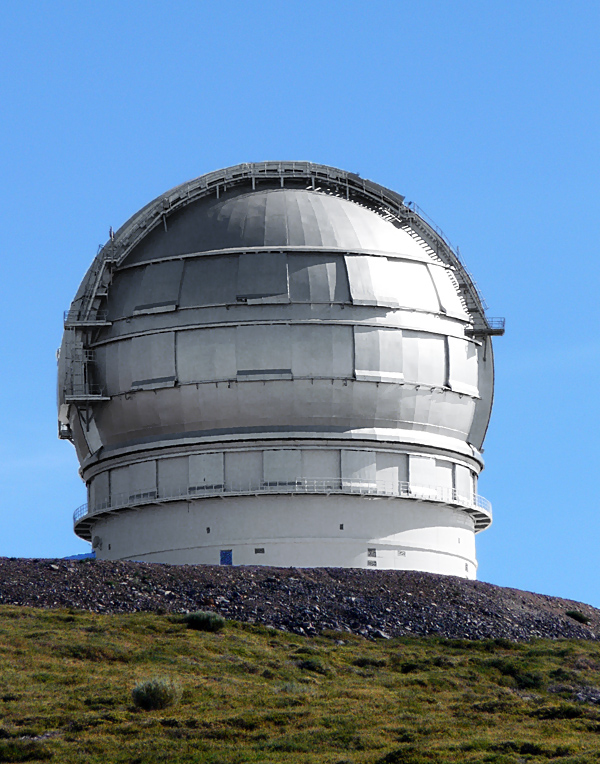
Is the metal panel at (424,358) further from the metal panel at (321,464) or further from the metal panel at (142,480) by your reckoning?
the metal panel at (142,480)

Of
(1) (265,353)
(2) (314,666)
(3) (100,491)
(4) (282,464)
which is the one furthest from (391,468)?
(2) (314,666)

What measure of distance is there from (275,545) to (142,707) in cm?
1703

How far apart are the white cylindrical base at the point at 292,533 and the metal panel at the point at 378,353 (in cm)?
399

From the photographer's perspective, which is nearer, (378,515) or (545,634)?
(545,634)

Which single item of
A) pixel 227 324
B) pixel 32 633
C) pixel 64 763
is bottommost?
pixel 64 763

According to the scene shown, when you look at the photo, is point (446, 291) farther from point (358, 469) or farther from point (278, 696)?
point (278, 696)

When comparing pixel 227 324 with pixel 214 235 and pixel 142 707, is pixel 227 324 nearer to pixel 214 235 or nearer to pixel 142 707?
pixel 214 235

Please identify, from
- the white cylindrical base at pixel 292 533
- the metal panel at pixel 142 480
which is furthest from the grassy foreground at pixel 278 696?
the metal panel at pixel 142 480

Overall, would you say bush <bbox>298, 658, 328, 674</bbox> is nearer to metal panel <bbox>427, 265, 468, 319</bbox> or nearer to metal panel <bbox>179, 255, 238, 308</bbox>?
metal panel <bbox>179, 255, 238, 308</bbox>

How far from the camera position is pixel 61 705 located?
89.1 ft

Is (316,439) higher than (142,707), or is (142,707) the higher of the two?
(316,439)

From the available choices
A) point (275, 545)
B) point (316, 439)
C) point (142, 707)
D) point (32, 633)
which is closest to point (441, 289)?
point (316, 439)

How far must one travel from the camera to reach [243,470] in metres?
44.7

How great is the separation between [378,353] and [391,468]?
3789 mm
